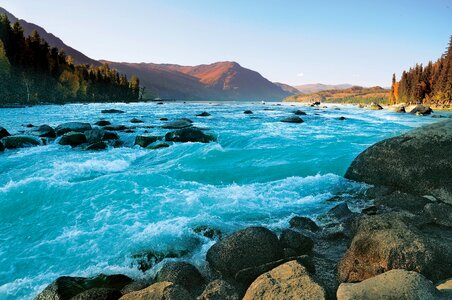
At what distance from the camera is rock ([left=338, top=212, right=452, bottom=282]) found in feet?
18.1

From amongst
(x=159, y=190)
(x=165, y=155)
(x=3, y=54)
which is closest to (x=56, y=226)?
(x=159, y=190)

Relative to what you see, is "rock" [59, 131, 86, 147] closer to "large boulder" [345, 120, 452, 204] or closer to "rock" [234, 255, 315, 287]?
"large boulder" [345, 120, 452, 204]

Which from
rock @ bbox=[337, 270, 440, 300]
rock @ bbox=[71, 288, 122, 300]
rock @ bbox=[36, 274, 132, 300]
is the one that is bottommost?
rock @ bbox=[36, 274, 132, 300]

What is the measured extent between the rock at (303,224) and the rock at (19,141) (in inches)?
796

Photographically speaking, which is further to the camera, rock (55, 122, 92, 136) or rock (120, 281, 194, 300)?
→ rock (55, 122, 92, 136)

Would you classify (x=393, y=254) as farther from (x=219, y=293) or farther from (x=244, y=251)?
(x=219, y=293)

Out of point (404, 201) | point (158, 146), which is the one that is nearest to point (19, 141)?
point (158, 146)

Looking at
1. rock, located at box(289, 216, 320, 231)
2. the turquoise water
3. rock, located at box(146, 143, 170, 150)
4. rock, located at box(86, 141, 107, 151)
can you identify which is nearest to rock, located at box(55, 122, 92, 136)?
the turquoise water

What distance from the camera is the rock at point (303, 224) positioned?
862 cm

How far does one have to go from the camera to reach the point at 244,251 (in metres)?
6.86

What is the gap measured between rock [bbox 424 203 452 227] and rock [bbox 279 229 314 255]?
3.98 meters

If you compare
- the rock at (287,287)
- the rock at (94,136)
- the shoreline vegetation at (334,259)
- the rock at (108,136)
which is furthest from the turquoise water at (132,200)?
the rock at (108,136)

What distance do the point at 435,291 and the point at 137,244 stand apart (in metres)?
6.63

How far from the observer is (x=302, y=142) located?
2431 centimetres
